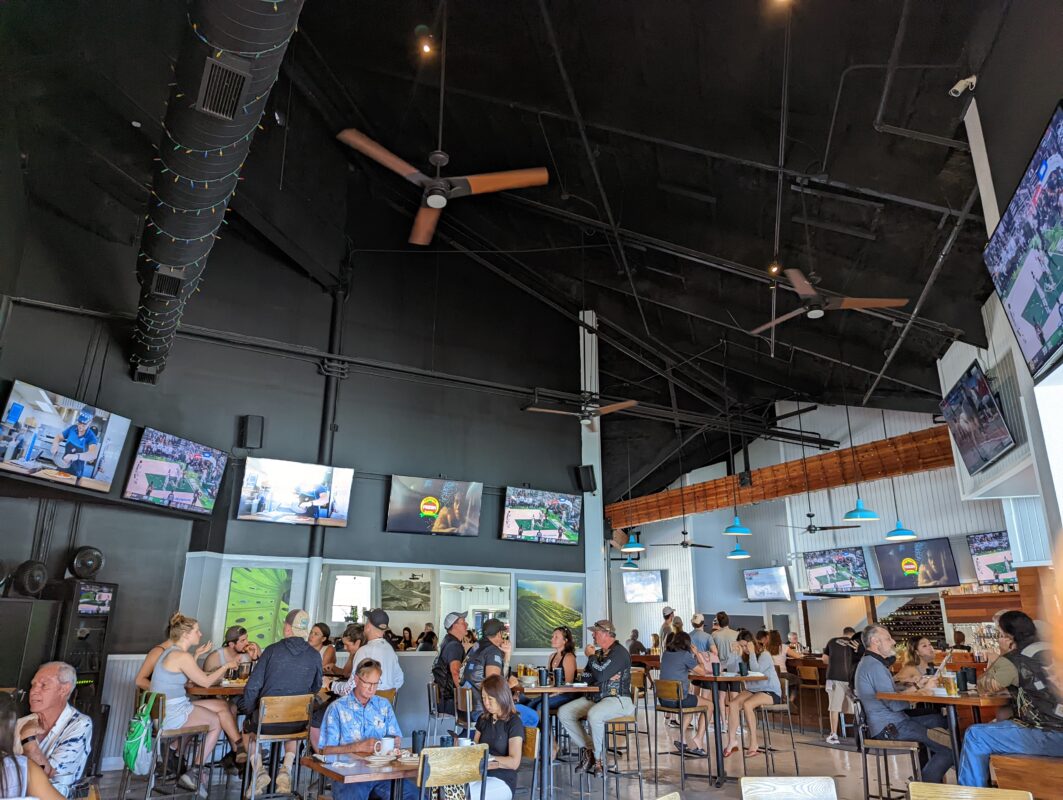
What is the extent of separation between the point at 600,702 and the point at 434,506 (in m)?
4.32

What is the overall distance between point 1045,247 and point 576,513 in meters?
8.31

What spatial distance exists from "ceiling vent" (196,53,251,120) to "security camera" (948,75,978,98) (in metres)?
4.75

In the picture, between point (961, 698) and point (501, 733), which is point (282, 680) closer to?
point (501, 733)

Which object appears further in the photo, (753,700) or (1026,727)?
(753,700)

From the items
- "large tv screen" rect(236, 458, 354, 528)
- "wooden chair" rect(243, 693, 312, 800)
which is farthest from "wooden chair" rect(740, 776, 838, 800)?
"large tv screen" rect(236, 458, 354, 528)

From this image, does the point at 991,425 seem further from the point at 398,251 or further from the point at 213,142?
the point at 398,251

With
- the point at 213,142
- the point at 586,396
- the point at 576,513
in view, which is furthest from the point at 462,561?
the point at 213,142

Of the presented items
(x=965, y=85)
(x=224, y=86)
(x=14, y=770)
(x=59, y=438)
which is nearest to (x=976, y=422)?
(x=965, y=85)

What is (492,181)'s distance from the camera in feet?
22.3

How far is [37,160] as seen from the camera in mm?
6219

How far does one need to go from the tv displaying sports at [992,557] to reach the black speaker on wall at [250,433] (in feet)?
36.7

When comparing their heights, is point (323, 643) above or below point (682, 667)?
above

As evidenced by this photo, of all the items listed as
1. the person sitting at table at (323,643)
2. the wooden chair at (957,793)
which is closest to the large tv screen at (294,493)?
the person sitting at table at (323,643)

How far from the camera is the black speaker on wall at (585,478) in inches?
456
